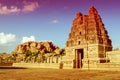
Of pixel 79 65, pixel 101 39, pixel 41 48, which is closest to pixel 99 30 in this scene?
pixel 101 39

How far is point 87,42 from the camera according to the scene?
1868 inches

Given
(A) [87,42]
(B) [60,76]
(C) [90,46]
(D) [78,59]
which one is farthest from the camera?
(D) [78,59]

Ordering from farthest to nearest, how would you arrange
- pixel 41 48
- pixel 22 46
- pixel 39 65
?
pixel 22 46
pixel 41 48
pixel 39 65

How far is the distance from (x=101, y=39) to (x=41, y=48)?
9194cm

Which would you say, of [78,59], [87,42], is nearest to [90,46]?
[87,42]

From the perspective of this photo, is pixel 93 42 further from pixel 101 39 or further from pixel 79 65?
pixel 79 65

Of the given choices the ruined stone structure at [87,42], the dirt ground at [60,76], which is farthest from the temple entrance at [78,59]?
the dirt ground at [60,76]

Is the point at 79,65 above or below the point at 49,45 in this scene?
below

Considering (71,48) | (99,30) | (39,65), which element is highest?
(99,30)

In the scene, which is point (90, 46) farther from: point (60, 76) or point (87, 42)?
point (60, 76)

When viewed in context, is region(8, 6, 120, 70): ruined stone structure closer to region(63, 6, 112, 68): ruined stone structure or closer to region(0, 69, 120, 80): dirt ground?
region(63, 6, 112, 68): ruined stone structure

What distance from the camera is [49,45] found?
13912 cm

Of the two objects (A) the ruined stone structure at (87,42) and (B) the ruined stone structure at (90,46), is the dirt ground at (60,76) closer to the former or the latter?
(B) the ruined stone structure at (90,46)

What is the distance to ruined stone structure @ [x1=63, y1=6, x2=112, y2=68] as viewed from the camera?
4556 cm
